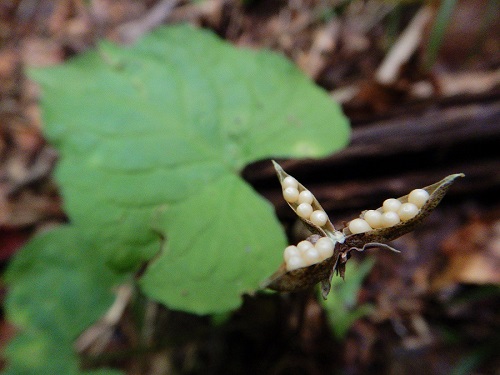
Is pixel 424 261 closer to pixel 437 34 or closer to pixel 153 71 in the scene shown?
pixel 437 34

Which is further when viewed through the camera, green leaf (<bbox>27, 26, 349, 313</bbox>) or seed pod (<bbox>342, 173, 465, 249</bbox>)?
green leaf (<bbox>27, 26, 349, 313</bbox>)

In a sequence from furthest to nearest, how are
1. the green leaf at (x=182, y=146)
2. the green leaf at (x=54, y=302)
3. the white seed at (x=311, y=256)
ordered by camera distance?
the green leaf at (x=54, y=302) < the green leaf at (x=182, y=146) < the white seed at (x=311, y=256)

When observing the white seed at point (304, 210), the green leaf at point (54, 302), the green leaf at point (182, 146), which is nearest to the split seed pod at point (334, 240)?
the white seed at point (304, 210)

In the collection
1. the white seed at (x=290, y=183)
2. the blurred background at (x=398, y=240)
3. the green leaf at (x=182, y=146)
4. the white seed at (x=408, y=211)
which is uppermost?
the white seed at (x=290, y=183)

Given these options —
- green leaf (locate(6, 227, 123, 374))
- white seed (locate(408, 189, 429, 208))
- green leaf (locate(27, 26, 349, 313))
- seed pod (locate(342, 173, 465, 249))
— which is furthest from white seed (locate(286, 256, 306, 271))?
green leaf (locate(6, 227, 123, 374))

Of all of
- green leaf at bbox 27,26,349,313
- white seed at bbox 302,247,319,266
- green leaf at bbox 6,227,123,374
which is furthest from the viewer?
green leaf at bbox 6,227,123,374

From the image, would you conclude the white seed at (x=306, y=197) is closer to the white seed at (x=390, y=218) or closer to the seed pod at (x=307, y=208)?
the seed pod at (x=307, y=208)

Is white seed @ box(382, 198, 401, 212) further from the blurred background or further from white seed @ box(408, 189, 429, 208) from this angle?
the blurred background
